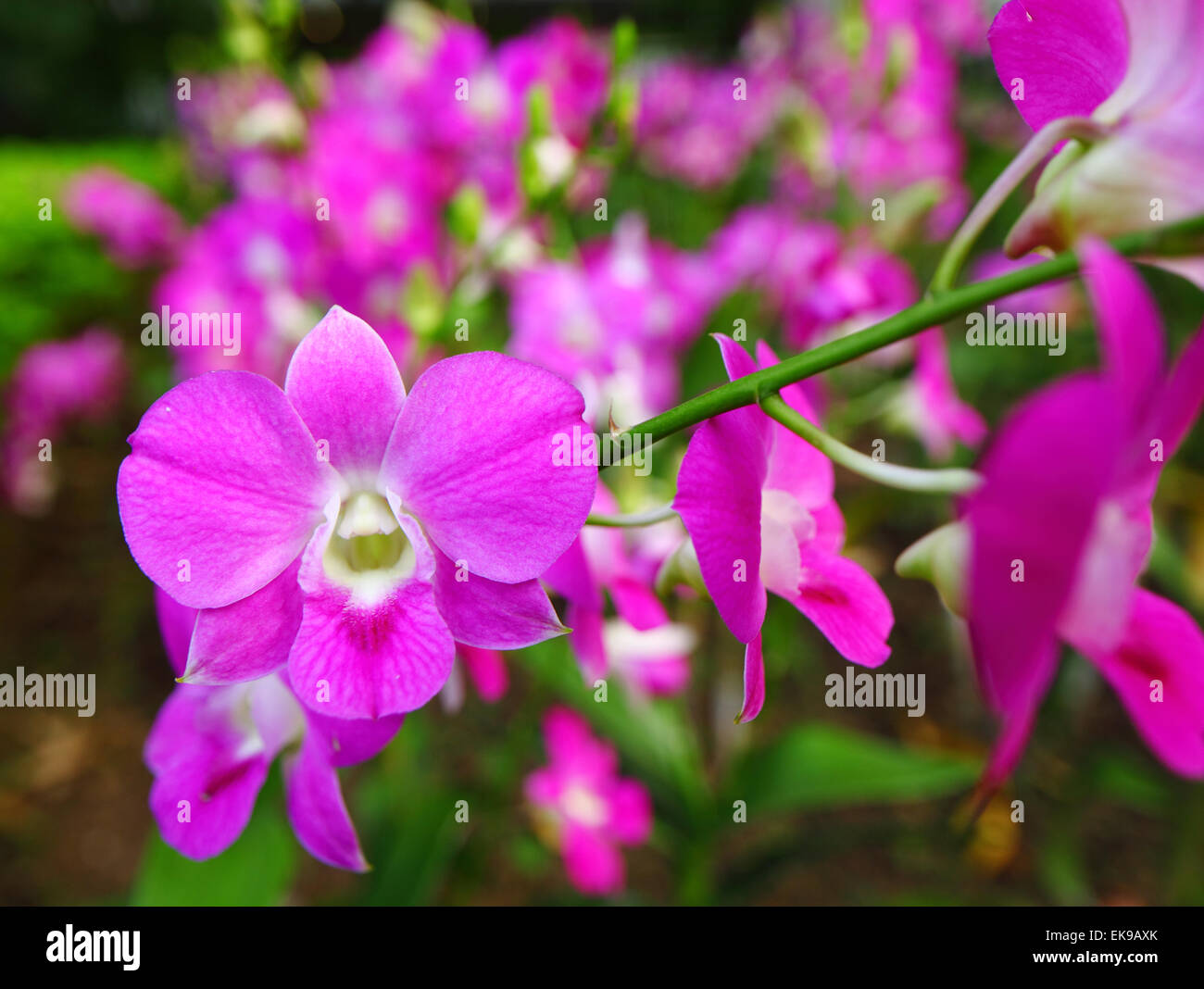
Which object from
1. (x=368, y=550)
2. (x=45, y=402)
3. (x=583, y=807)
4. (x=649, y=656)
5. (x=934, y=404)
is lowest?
(x=583, y=807)

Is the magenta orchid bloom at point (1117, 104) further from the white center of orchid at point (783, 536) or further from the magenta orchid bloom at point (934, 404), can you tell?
the magenta orchid bloom at point (934, 404)

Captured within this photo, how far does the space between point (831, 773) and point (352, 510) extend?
0.76 metres

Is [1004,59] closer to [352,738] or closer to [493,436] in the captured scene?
[493,436]

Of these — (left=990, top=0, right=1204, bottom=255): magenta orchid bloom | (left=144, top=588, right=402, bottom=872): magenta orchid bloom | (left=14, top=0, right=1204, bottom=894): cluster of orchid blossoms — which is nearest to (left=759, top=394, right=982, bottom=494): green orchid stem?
(left=14, top=0, right=1204, bottom=894): cluster of orchid blossoms

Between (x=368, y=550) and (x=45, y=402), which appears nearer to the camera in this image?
(x=368, y=550)

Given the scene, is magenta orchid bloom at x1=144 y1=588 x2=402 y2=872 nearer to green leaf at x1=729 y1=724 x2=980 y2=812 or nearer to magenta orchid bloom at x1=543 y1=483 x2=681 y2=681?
magenta orchid bloom at x1=543 y1=483 x2=681 y2=681

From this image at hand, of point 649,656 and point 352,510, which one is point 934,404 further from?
point 352,510

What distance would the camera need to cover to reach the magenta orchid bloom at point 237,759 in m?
0.38

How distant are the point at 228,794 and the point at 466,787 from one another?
601mm

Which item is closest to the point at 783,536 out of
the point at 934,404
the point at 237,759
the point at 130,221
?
the point at 237,759

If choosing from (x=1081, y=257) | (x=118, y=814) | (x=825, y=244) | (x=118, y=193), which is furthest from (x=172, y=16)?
(x=1081, y=257)

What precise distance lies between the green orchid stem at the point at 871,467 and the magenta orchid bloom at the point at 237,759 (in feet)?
0.71

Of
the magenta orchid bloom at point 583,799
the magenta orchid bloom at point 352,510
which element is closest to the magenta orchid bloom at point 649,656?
the magenta orchid bloom at point 583,799

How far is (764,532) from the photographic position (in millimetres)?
368
